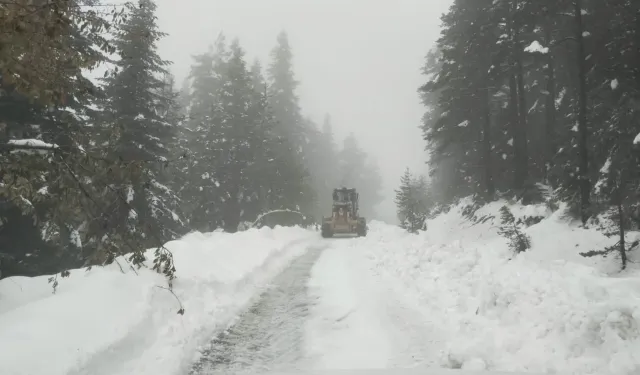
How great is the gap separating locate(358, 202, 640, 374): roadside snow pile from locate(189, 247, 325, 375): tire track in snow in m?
2.09

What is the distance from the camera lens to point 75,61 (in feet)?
15.0

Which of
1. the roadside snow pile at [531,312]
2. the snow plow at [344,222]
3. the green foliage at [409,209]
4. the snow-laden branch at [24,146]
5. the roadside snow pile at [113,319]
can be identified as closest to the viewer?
the snow-laden branch at [24,146]

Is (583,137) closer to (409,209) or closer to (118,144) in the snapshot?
(118,144)

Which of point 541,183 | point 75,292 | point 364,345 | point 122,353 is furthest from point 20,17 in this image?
point 541,183

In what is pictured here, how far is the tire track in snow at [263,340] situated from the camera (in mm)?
5633

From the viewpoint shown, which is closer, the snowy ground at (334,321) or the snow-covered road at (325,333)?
the snowy ground at (334,321)

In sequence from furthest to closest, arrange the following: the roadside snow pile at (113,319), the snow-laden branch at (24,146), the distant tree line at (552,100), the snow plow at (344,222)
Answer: the snow plow at (344,222)
the distant tree line at (552,100)
the roadside snow pile at (113,319)
the snow-laden branch at (24,146)

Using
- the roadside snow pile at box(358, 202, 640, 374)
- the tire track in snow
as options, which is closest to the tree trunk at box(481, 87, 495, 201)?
the roadside snow pile at box(358, 202, 640, 374)

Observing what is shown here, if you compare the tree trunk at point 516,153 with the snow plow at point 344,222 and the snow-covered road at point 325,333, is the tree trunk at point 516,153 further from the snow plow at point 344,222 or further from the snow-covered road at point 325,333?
the snow plow at point 344,222

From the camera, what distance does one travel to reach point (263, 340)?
6.66 metres

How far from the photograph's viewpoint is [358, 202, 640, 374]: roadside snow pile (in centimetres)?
473

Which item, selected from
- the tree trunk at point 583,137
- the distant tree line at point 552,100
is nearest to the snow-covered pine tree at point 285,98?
the distant tree line at point 552,100

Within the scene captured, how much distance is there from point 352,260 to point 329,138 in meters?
51.5

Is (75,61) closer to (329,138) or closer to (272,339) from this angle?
(272,339)
